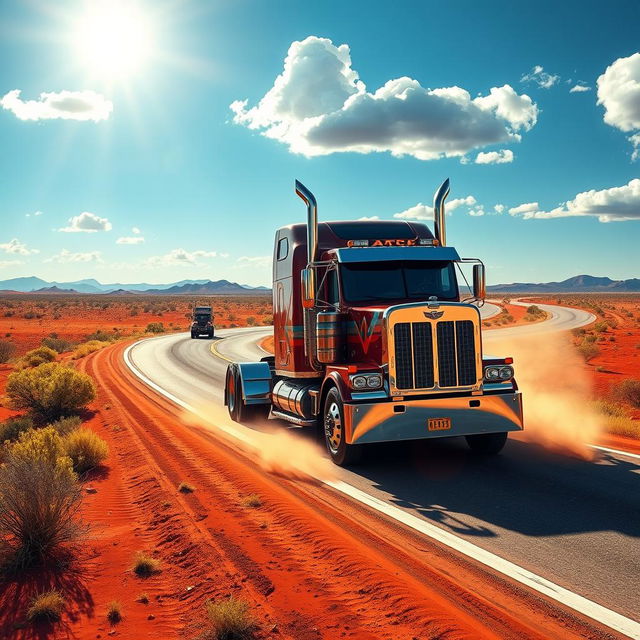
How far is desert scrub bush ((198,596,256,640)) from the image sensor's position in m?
4.69

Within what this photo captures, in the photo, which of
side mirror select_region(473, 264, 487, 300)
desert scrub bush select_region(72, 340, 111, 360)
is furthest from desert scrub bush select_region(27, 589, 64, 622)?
desert scrub bush select_region(72, 340, 111, 360)

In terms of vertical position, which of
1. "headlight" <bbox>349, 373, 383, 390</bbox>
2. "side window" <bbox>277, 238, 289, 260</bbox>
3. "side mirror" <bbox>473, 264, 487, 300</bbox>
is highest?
"side window" <bbox>277, 238, 289, 260</bbox>

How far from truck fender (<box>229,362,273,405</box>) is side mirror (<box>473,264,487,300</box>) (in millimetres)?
5320

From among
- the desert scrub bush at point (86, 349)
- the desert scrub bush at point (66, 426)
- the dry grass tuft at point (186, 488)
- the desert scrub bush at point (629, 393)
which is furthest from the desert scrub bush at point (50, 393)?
the desert scrub bush at point (86, 349)

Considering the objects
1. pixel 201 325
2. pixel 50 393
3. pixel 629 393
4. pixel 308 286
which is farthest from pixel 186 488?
pixel 201 325

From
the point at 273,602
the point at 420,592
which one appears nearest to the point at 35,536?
the point at 273,602

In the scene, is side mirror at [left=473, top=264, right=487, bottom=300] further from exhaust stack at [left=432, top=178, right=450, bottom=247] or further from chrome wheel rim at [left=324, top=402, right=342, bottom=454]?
chrome wheel rim at [left=324, top=402, right=342, bottom=454]

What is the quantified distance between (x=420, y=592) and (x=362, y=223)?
303 inches

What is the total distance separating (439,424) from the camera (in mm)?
9203

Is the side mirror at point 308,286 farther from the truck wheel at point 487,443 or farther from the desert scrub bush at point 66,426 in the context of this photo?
the desert scrub bush at point 66,426

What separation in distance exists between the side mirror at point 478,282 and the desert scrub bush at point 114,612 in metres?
7.48

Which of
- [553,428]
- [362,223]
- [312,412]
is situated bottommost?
[553,428]

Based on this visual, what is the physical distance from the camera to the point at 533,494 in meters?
8.16

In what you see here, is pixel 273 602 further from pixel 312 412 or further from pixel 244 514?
pixel 312 412
